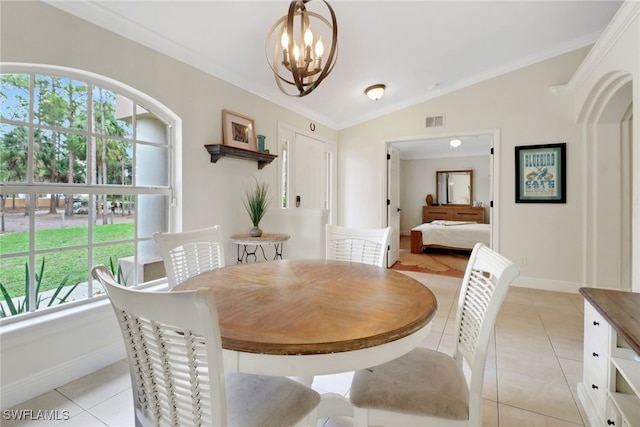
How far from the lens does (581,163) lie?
3.63 metres

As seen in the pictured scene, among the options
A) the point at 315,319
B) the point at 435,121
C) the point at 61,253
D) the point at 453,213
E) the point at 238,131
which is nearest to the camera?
the point at 315,319

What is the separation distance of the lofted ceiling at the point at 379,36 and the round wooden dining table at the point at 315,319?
199 cm

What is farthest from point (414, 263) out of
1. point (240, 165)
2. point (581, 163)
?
point (240, 165)

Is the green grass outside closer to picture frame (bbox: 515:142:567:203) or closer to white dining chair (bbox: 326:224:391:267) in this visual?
white dining chair (bbox: 326:224:391:267)

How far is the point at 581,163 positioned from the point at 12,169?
17.8 ft

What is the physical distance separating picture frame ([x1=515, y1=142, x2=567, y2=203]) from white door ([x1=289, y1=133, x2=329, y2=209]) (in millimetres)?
2784

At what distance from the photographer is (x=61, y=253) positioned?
1970 millimetres

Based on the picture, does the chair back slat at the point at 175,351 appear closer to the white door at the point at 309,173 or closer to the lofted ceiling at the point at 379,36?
the lofted ceiling at the point at 379,36

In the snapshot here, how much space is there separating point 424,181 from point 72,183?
8419 millimetres

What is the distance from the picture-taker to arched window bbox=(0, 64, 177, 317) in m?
1.78

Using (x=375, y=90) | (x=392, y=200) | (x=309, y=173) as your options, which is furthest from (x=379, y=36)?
(x=392, y=200)

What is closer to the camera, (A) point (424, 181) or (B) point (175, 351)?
(B) point (175, 351)

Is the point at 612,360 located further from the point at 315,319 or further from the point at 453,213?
the point at 453,213

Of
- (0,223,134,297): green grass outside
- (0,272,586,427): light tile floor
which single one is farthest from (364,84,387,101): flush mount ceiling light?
(0,223,134,297): green grass outside
